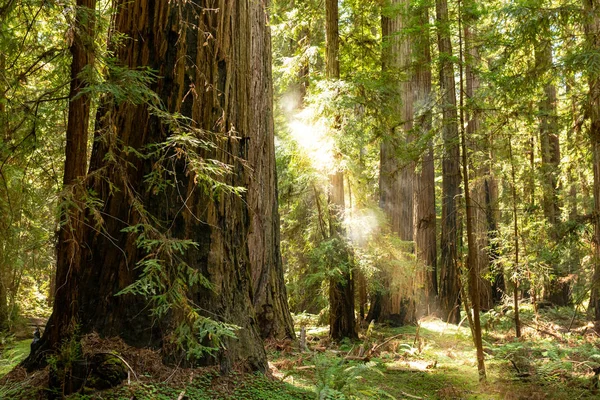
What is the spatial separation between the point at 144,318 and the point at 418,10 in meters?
6.92

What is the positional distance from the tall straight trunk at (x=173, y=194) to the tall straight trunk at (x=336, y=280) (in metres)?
4.16

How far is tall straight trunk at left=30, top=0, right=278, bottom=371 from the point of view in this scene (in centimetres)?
428

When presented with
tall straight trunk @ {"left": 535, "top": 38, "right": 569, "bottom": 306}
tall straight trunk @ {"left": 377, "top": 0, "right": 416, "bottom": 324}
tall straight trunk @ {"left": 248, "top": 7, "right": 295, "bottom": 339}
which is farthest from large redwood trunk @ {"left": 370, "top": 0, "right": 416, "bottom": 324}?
tall straight trunk @ {"left": 535, "top": 38, "right": 569, "bottom": 306}

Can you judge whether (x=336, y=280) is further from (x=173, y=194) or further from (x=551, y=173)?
(x=551, y=173)

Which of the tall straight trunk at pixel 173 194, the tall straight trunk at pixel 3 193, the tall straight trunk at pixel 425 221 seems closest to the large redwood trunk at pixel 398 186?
the tall straight trunk at pixel 425 221

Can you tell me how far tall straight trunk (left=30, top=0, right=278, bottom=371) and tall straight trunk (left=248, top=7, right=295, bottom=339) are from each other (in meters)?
2.72

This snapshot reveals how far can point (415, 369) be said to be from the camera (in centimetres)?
812

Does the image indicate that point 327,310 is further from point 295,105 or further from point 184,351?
point 295,105

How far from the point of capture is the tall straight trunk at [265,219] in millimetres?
7820

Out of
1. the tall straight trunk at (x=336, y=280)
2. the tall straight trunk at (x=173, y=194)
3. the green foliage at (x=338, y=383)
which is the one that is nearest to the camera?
the tall straight trunk at (x=173, y=194)

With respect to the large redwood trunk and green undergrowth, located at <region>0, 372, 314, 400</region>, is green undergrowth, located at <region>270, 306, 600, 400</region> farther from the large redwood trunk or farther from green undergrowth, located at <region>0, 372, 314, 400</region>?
the large redwood trunk

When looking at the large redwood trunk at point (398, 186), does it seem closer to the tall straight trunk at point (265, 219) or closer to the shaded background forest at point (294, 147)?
the shaded background forest at point (294, 147)

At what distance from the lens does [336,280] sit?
348 inches

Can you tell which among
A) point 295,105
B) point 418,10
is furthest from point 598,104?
point 295,105
